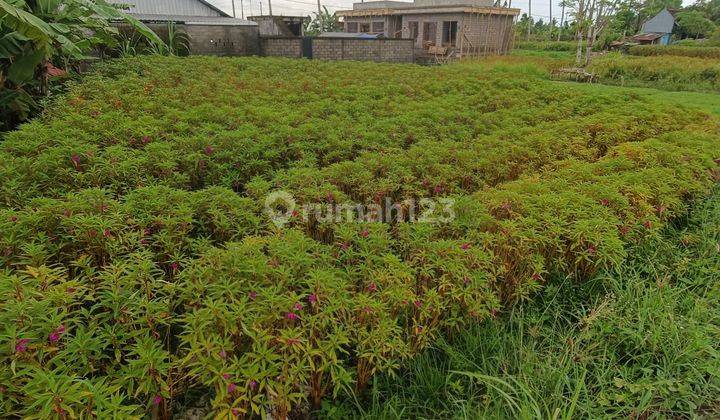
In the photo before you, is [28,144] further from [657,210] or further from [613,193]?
[657,210]

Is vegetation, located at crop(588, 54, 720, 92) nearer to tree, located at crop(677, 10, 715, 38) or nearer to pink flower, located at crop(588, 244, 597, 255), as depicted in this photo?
pink flower, located at crop(588, 244, 597, 255)

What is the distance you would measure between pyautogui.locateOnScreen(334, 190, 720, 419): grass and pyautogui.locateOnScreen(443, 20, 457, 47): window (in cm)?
2119

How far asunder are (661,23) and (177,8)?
48032 mm

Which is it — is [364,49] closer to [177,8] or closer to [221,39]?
[221,39]

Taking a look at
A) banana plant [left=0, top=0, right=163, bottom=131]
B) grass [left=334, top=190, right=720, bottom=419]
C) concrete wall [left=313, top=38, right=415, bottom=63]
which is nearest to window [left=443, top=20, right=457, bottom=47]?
concrete wall [left=313, top=38, right=415, bottom=63]

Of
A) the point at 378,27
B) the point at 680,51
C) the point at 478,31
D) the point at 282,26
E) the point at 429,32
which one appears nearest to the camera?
the point at 282,26

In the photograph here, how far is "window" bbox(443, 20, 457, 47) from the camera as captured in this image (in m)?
22.2

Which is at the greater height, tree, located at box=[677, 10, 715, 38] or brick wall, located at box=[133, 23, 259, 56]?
tree, located at box=[677, 10, 715, 38]

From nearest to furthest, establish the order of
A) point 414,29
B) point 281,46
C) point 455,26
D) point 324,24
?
point 281,46
point 455,26
point 414,29
point 324,24

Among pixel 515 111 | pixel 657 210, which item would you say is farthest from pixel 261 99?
pixel 657 210

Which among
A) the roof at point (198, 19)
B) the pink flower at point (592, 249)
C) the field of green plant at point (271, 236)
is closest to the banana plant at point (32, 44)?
the field of green plant at point (271, 236)

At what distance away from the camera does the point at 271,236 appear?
2398mm

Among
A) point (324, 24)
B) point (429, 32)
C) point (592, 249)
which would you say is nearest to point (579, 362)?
point (592, 249)

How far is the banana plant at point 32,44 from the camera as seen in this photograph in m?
4.12
